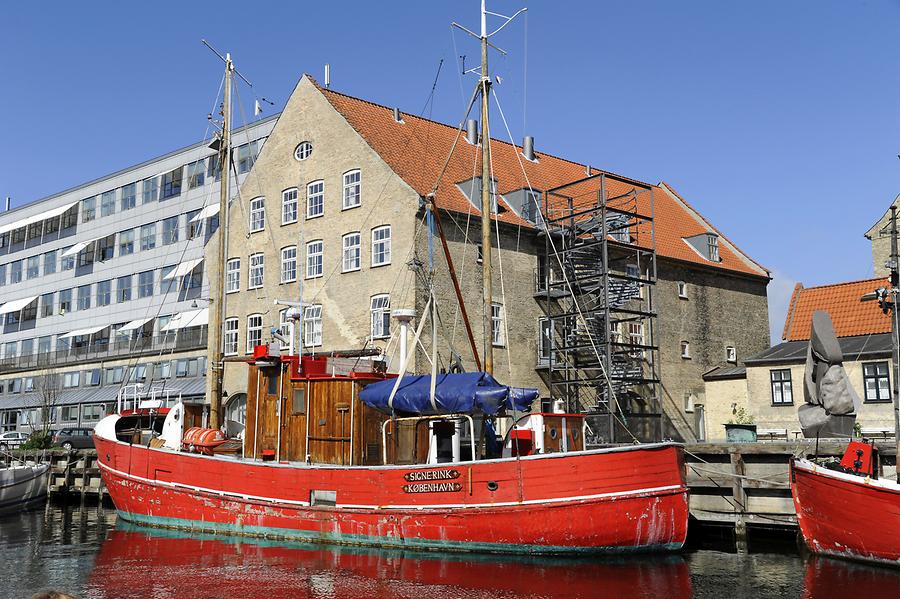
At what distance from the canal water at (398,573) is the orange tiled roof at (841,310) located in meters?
17.7

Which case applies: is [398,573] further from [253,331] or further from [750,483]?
[253,331]

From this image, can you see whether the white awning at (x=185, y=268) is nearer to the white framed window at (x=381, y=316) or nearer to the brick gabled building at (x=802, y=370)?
the white framed window at (x=381, y=316)

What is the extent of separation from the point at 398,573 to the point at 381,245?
698 inches

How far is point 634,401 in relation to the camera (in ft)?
124

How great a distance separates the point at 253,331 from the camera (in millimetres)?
38281

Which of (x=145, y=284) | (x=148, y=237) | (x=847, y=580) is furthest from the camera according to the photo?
(x=148, y=237)

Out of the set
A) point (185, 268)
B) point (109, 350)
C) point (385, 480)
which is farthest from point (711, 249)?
point (109, 350)

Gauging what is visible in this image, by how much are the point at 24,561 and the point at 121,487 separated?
19.5 ft

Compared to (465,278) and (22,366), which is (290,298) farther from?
(22,366)

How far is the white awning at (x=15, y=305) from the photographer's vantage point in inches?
2576

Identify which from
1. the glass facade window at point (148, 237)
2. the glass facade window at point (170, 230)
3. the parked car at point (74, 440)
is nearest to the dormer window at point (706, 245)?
the glass facade window at point (170, 230)

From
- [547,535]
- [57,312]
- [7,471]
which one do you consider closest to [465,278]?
[547,535]

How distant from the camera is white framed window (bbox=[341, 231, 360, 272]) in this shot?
1366 inches

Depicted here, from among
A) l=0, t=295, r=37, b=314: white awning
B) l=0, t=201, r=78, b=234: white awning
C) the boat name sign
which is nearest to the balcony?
l=0, t=295, r=37, b=314: white awning
